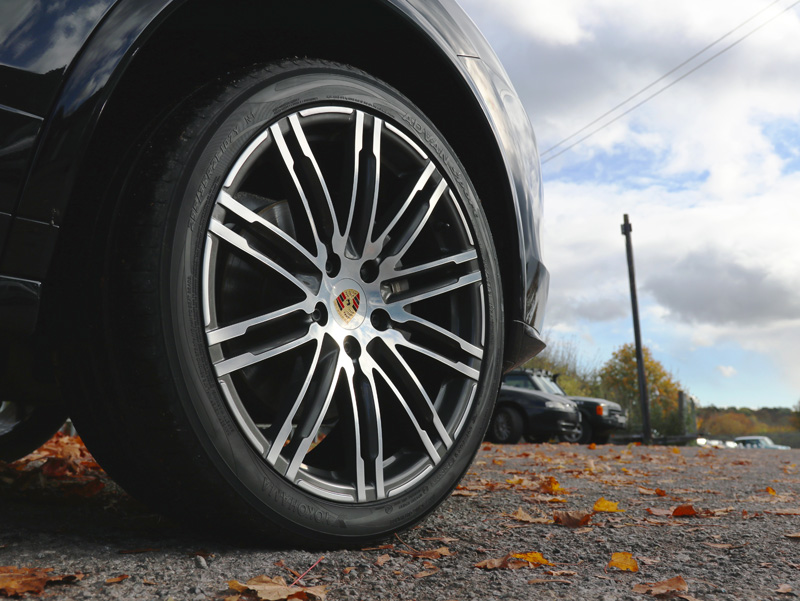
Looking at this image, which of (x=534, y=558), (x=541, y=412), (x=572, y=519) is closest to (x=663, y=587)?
(x=534, y=558)

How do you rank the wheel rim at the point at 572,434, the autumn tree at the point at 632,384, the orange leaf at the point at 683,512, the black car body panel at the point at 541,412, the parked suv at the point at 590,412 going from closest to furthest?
the orange leaf at the point at 683,512, the black car body panel at the point at 541,412, the wheel rim at the point at 572,434, the parked suv at the point at 590,412, the autumn tree at the point at 632,384

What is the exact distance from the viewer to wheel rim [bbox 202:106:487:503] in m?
1.76

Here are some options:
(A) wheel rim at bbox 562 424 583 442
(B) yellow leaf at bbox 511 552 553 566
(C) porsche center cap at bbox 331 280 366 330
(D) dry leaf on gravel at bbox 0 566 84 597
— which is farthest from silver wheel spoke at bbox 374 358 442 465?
(A) wheel rim at bbox 562 424 583 442

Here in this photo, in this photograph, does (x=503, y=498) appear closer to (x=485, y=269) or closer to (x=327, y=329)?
(x=485, y=269)

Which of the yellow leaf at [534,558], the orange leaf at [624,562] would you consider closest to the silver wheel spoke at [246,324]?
the yellow leaf at [534,558]

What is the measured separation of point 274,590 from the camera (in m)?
1.42

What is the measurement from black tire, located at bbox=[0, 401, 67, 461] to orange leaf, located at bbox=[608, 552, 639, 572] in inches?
79.8

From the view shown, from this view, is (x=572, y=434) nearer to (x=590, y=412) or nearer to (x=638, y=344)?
(x=590, y=412)

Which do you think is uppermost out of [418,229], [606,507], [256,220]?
[418,229]

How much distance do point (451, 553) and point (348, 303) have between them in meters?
0.73

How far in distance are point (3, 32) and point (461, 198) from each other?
137cm

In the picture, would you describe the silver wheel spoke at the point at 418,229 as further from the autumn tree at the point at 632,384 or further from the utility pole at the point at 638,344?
the autumn tree at the point at 632,384

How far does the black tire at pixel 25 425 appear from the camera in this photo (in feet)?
8.69

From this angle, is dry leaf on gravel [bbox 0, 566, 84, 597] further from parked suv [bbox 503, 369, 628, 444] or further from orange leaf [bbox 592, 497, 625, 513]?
parked suv [bbox 503, 369, 628, 444]
